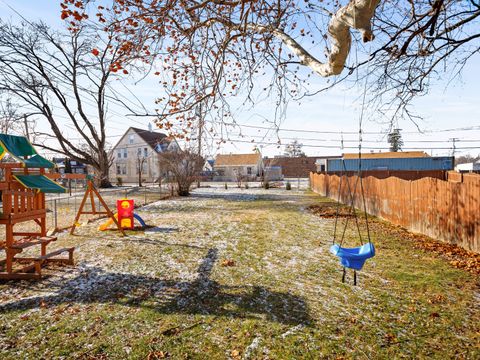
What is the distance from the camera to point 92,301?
14.5 feet

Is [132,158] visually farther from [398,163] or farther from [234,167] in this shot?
[398,163]

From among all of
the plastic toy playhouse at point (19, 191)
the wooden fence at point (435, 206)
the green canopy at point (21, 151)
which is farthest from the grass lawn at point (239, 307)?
the green canopy at point (21, 151)

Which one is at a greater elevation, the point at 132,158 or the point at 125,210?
the point at 132,158

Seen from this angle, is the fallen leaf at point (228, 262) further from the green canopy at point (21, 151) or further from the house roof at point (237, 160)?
the house roof at point (237, 160)

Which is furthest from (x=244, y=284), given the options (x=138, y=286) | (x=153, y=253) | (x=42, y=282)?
(x=42, y=282)

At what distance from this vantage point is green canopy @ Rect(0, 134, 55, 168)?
5031mm

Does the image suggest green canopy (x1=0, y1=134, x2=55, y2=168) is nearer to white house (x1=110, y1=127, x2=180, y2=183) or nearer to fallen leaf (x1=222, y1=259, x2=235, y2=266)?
fallen leaf (x1=222, y1=259, x2=235, y2=266)

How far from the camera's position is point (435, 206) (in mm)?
8523

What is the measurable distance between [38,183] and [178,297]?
127 inches


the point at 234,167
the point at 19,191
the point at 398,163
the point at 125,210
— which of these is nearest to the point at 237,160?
the point at 234,167

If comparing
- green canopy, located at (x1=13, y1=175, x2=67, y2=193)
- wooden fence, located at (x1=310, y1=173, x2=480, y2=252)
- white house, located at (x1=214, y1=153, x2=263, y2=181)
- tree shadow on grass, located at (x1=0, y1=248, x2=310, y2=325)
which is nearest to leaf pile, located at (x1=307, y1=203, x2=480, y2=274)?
wooden fence, located at (x1=310, y1=173, x2=480, y2=252)

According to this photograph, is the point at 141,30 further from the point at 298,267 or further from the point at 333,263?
the point at 333,263

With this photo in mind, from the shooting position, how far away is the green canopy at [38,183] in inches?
208

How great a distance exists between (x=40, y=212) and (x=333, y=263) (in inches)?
226
